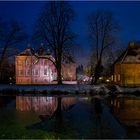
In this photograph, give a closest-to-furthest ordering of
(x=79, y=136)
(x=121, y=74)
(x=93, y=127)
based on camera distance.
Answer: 1. (x=79, y=136)
2. (x=93, y=127)
3. (x=121, y=74)

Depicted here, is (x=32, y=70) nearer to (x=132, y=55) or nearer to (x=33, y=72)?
(x=33, y=72)

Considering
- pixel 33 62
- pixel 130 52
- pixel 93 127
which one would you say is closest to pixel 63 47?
pixel 130 52

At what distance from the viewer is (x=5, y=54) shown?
195 ft

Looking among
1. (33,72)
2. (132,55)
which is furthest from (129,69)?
(33,72)

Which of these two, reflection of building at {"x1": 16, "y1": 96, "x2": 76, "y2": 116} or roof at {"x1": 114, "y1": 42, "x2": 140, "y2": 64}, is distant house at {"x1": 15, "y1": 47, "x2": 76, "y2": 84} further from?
reflection of building at {"x1": 16, "y1": 96, "x2": 76, "y2": 116}

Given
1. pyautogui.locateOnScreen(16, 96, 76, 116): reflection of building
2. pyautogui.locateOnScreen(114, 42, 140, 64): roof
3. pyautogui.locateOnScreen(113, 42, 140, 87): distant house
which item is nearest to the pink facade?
pyautogui.locateOnScreen(114, 42, 140, 64): roof

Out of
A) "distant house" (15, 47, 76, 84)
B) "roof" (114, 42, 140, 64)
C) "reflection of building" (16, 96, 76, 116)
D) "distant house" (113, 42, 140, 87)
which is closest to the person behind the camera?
"reflection of building" (16, 96, 76, 116)

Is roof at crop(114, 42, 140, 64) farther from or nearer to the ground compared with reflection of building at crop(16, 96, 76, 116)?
farther from the ground

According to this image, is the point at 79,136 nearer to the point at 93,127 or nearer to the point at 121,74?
the point at 93,127

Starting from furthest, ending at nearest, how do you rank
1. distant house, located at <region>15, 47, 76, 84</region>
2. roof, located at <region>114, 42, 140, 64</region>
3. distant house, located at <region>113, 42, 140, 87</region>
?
distant house, located at <region>15, 47, 76, 84</region>
roof, located at <region>114, 42, 140, 64</region>
distant house, located at <region>113, 42, 140, 87</region>

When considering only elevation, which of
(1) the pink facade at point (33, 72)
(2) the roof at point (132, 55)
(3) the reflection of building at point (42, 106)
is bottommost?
(3) the reflection of building at point (42, 106)

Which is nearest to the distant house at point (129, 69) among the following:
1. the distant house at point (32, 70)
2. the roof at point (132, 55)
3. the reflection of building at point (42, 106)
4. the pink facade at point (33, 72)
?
the roof at point (132, 55)

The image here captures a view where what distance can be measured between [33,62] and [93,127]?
2287 inches

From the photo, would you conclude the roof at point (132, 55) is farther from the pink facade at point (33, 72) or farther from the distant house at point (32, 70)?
the pink facade at point (33, 72)
